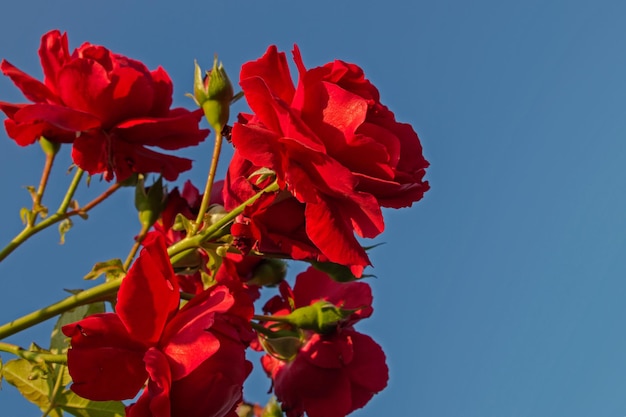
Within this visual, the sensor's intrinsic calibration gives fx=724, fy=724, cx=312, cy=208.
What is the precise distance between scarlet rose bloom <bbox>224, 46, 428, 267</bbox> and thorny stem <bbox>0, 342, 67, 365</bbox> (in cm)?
49

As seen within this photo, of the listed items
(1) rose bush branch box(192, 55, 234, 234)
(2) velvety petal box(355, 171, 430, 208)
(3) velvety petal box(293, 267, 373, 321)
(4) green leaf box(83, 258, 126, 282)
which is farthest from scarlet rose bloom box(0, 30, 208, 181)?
(2) velvety petal box(355, 171, 430, 208)

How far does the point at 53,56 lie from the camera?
1.53 m

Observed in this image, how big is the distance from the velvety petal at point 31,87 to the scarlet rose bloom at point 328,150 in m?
0.56

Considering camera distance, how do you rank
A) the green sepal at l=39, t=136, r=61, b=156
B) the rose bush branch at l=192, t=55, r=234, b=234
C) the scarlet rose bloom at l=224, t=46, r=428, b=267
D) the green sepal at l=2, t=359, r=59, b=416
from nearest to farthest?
the scarlet rose bloom at l=224, t=46, r=428, b=267
the rose bush branch at l=192, t=55, r=234, b=234
the green sepal at l=2, t=359, r=59, b=416
the green sepal at l=39, t=136, r=61, b=156

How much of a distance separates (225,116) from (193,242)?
0.31m

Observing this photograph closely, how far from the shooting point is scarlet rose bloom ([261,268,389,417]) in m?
1.51

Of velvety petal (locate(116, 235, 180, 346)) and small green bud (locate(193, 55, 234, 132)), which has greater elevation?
small green bud (locate(193, 55, 234, 132))

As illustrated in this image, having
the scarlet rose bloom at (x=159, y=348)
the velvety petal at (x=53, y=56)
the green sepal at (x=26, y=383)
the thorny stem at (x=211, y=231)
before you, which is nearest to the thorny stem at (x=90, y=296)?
the thorny stem at (x=211, y=231)

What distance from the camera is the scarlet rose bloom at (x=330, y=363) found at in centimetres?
151

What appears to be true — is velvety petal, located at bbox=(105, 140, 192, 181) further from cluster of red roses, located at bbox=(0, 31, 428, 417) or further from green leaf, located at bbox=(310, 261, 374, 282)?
green leaf, located at bbox=(310, 261, 374, 282)

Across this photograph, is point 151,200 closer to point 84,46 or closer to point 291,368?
point 84,46

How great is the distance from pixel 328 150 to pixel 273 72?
6.5 inches

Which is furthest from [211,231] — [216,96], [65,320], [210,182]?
[65,320]

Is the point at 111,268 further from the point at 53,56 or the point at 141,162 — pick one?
the point at 53,56
